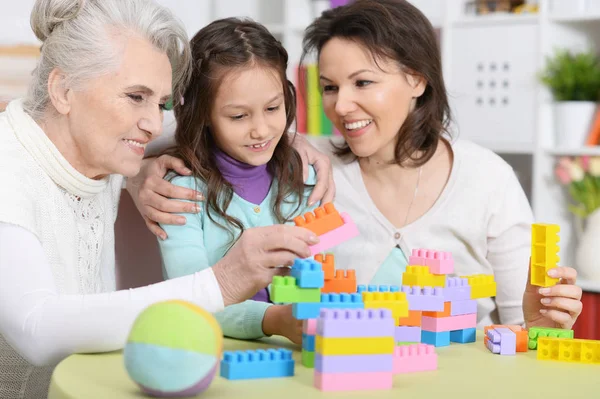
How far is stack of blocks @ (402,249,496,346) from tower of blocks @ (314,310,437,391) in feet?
0.84

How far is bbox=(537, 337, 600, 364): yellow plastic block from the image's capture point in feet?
4.46

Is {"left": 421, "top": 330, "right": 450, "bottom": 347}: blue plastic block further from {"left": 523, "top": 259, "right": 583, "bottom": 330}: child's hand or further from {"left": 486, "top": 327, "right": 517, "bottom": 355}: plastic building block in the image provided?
{"left": 523, "top": 259, "right": 583, "bottom": 330}: child's hand

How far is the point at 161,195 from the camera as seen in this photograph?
5.89ft

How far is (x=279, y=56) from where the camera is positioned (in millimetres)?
1881

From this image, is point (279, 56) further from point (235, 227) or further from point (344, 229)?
point (344, 229)

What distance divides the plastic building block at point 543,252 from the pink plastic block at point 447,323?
0.15 meters

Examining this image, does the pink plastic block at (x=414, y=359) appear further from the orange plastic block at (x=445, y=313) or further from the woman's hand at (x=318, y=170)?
the woman's hand at (x=318, y=170)

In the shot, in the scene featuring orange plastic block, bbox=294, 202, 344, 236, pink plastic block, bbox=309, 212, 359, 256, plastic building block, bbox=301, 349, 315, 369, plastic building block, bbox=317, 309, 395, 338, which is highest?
orange plastic block, bbox=294, 202, 344, 236

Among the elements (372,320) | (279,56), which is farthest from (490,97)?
(372,320)

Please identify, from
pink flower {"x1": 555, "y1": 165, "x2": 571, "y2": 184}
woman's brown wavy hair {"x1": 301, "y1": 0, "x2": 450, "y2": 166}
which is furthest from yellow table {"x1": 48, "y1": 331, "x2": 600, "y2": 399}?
pink flower {"x1": 555, "y1": 165, "x2": 571, "y2": 184}

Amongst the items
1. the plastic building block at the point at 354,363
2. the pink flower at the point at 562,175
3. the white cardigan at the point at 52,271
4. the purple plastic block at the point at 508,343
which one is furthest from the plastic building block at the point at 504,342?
the pink flower at the point at 562,175

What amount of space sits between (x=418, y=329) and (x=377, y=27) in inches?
37.5

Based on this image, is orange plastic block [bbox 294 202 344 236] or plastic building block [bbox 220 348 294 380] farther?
orange plastic block [bbox 294 202 344 236]

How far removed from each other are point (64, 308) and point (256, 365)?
328 millimetres
